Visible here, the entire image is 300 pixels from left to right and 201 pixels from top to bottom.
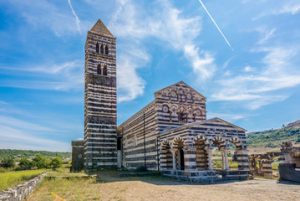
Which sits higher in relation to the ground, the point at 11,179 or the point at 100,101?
the point at 100,101

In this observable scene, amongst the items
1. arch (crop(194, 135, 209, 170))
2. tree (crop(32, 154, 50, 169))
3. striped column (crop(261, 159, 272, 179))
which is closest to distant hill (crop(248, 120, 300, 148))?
striped column (crop(261, 159, 272, 179))

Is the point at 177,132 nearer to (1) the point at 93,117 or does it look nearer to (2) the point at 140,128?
(2) the point at 140,128

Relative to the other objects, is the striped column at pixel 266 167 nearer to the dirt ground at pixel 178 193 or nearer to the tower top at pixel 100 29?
the dirt ground at pixel 178 193

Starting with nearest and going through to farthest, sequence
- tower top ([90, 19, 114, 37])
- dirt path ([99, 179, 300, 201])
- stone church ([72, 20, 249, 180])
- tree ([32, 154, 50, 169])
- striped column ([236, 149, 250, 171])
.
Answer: dirt path ([99, 179, 300, 201]) < stone church ([72, 20, 249, 180]) < striped column ([236, 149, 250, 171]) < tower top ([90, 19, 114, 37]) < tree ([32, 154, 50, 169])

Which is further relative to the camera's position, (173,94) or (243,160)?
(173,94)

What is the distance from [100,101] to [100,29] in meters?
10.5

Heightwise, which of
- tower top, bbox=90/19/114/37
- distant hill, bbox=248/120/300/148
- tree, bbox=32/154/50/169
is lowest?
tree, bbox=32/154/50/169

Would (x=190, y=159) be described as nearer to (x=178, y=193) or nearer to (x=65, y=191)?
(x=178, y=193)

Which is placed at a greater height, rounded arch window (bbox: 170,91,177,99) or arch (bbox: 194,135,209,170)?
rounded arch window (bbox: 170,91,177,99)

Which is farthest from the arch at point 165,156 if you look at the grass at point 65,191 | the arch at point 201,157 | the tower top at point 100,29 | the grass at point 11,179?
the tower top at point 100,29

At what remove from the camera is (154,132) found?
2445 cm

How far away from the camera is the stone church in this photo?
19.4m

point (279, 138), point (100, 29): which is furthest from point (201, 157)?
point (279, 138)

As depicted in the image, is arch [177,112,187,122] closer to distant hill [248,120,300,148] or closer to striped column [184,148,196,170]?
striped column [184,148,196,170]
